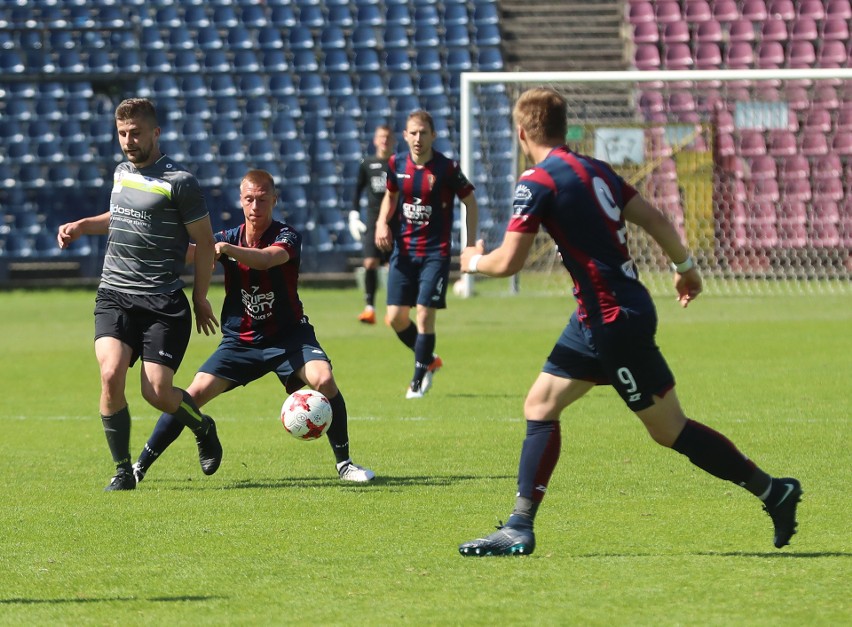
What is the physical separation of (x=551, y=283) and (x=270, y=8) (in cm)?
862

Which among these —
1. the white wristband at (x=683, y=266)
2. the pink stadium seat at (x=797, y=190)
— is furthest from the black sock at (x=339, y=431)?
the pink stadium seat at (x=797, y=190)

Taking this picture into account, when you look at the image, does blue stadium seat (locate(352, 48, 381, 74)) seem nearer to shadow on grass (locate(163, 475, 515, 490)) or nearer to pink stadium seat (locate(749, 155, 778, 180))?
pink stadium seat (locate(749, 155, 778, 180))

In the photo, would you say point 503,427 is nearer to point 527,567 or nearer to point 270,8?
point 527,567

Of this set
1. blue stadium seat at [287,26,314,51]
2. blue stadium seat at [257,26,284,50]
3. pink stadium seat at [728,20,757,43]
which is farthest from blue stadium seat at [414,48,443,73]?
pink stadium seat at [728,20,757,43]

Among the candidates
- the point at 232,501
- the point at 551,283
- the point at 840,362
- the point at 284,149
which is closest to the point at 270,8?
the point at 284,149

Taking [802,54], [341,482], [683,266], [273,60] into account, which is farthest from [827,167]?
[683,266]

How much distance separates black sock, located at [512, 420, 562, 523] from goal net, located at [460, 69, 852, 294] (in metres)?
15.6

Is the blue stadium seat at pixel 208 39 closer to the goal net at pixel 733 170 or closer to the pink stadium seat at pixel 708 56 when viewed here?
the goal net at pixel 733 170

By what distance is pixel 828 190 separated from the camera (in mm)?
22219

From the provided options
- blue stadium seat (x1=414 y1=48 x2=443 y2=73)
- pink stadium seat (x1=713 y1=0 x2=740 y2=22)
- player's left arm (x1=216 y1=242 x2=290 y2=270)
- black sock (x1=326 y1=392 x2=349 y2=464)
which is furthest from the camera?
pink stadium seat (x1=713 y1=0 x2=740 y2=22)

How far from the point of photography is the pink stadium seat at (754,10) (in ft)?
84.0

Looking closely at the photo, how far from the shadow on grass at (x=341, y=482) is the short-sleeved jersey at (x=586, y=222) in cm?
209

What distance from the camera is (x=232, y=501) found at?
670 cm

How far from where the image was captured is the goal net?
69.2ft
